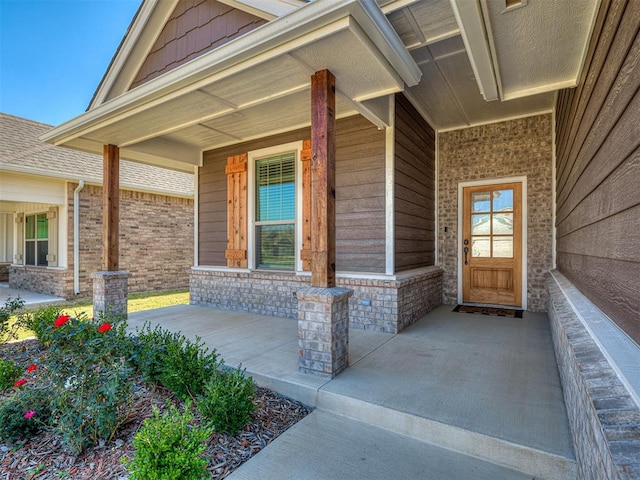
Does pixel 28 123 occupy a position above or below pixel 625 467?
above

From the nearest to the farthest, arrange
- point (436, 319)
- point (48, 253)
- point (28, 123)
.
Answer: point (436, 319), point (48, 253), point (28, 123)

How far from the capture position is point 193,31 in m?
4.09

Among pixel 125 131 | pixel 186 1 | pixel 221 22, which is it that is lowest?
pixel 125 131

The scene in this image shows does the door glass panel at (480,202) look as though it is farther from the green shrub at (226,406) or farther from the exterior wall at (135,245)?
the exterior wall at (135,245)

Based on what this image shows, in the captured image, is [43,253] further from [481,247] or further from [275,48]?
[481,247]

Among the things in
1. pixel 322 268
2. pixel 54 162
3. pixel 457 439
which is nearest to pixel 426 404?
pixel 457 439

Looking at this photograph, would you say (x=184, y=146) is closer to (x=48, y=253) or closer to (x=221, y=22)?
(x=221, y=22)

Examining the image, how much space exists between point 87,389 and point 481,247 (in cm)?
545

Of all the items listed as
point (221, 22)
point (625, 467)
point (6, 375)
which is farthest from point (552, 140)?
point (6, 375)

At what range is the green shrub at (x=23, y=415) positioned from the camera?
6.99 ft

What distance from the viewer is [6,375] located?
2.79 meters

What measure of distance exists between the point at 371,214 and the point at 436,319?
1.81m

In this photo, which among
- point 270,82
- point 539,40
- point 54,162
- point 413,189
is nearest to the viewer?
point 539,40

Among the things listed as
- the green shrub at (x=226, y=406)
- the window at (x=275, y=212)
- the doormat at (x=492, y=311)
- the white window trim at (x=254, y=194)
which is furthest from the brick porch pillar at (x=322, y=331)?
the doormat at (x=492, y=311)
